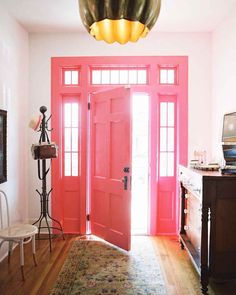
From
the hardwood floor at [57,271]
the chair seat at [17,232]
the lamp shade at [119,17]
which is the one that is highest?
the lamp shade at [119,17]

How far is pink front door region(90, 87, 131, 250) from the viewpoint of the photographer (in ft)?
12.4

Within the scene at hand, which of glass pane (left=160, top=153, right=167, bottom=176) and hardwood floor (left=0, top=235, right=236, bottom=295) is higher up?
glass pane (left=160, top=153, right=167, bottom=176)

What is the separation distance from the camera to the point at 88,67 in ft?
14.4

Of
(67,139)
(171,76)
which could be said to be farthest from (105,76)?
(67,139)

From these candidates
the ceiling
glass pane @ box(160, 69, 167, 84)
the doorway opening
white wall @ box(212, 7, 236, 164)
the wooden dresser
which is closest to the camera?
the wooden dresser

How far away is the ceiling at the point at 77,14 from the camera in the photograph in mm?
3426

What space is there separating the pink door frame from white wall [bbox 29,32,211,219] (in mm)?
93

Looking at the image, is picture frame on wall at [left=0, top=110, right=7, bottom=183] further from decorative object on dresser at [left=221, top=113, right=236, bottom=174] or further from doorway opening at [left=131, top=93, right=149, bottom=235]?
decorative object on dresser at [left=221, top=113, right=236, bottom=174]

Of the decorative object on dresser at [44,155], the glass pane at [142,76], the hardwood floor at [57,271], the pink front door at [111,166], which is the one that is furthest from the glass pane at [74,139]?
the hardwood floor at [57,271]

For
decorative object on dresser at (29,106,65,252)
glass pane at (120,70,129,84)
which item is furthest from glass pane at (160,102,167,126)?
decorative object on dresser at (29,106,65,252)

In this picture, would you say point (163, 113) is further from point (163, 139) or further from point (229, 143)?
point (229, 143)

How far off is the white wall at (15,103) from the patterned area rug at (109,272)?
1.02 metres

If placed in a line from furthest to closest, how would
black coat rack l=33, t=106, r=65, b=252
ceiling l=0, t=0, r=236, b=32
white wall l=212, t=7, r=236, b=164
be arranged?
1. black coat rack l=33, t=106, r=65, b=252
2. white wall l=212, t=7, r=236, b=164
3. ceiling l=0, t=0, r=236, b=32

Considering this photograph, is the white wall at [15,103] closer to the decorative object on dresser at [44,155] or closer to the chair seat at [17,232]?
the decorative object on dresser at [44,155]
